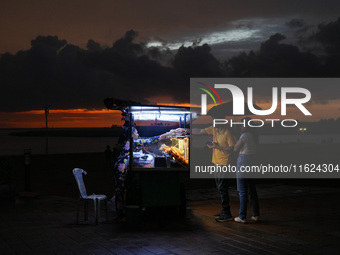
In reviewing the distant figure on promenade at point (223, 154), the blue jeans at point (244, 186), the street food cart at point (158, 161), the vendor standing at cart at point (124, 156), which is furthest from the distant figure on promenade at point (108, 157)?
the blue jeans at point (244, 186)

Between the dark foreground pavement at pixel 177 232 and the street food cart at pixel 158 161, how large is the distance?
38 centimetres

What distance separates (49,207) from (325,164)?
62.0ft

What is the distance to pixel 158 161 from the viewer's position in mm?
9000

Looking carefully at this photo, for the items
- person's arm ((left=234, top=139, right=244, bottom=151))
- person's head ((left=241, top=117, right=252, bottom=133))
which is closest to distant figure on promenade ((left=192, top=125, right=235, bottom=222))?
person's arm ((left=234, top=139, right=244, bottom=151))

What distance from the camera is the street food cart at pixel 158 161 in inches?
340

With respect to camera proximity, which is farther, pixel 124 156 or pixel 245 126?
pixel 124 156

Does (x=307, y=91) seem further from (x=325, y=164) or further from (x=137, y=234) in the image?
(x=325, y=164)

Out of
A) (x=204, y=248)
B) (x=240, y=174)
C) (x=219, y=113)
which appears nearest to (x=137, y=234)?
(x=204, y=248)

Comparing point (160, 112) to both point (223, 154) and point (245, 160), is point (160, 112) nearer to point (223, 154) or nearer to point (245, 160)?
point (223, 154)

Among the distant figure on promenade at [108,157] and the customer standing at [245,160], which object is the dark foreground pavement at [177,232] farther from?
the distant figure on promenade at [108,157]

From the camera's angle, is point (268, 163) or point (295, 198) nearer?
point (295, 198)

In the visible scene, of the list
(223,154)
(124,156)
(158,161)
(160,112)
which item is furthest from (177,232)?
(160,112)

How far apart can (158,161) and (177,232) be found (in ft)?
5.60

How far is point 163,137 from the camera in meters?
9.46
